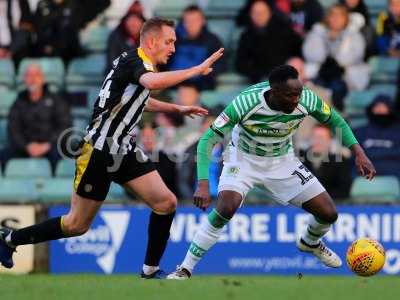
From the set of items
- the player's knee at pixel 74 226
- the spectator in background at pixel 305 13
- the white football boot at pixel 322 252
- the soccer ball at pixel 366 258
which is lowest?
the white football boot at pixel 322 252

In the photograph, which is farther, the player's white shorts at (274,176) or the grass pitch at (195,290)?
the player's white shorts at (274,176)

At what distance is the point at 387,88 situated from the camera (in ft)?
49.0

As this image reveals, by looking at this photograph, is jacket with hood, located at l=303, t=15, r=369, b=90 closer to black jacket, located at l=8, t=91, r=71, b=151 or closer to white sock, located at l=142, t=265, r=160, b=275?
black jacket, located at l=8, t=91, r=71, b=151

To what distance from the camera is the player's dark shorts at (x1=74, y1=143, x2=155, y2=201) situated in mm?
9219

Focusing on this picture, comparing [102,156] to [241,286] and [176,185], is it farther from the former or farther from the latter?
[176,185]

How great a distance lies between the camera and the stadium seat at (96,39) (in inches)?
627

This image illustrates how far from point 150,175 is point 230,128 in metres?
0.82

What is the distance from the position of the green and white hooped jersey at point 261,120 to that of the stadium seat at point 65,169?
4.94m

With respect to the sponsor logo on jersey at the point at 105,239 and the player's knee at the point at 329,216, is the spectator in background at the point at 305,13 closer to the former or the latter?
the sponsor logo on jersey at the point at 105,239

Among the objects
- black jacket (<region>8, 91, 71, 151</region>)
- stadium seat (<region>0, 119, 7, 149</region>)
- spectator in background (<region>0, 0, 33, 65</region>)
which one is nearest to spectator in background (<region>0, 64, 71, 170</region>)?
black jacket (<region>8, 91, 71, 151</region>)

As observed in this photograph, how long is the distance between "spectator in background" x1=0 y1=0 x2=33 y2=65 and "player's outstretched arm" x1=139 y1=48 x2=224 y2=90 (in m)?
7.37

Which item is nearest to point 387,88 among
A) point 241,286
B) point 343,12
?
point 343,12

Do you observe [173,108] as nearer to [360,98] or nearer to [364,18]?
[360,98]

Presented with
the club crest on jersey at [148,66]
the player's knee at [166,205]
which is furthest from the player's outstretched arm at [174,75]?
the player's knee at [166,205]
